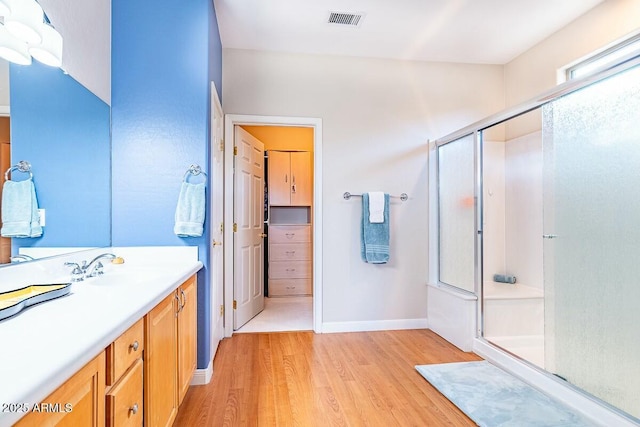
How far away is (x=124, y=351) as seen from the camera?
1088mm


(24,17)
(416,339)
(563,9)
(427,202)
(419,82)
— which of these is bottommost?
(416,339)

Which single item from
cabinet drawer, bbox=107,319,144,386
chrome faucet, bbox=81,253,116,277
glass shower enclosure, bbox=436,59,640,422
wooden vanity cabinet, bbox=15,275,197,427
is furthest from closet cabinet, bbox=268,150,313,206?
cabinet drawer, bbox=107,319,144,386

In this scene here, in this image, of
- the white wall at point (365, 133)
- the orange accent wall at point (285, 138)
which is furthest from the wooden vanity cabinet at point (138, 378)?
the orange accent wall at point (285, 138)

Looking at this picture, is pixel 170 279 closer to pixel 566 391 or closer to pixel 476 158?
pixel 566 391

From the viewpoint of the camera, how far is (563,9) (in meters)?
2.60

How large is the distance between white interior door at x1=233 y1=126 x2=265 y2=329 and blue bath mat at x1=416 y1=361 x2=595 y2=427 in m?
1.80

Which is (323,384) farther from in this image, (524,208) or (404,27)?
(404,27)

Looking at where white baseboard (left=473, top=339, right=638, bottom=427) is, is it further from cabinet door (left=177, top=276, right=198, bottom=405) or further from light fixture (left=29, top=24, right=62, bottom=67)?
light fixture (left=29, top=24, right=62, bottom=67)

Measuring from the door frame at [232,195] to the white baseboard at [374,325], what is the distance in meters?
0.12

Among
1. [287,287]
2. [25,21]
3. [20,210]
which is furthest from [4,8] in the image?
[287,287]

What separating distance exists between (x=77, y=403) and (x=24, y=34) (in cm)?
139

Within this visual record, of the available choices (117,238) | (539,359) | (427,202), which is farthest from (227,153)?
(539,359)

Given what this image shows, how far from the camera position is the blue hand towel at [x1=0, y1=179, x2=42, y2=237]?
4.43 feet

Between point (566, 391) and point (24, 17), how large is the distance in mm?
3129
